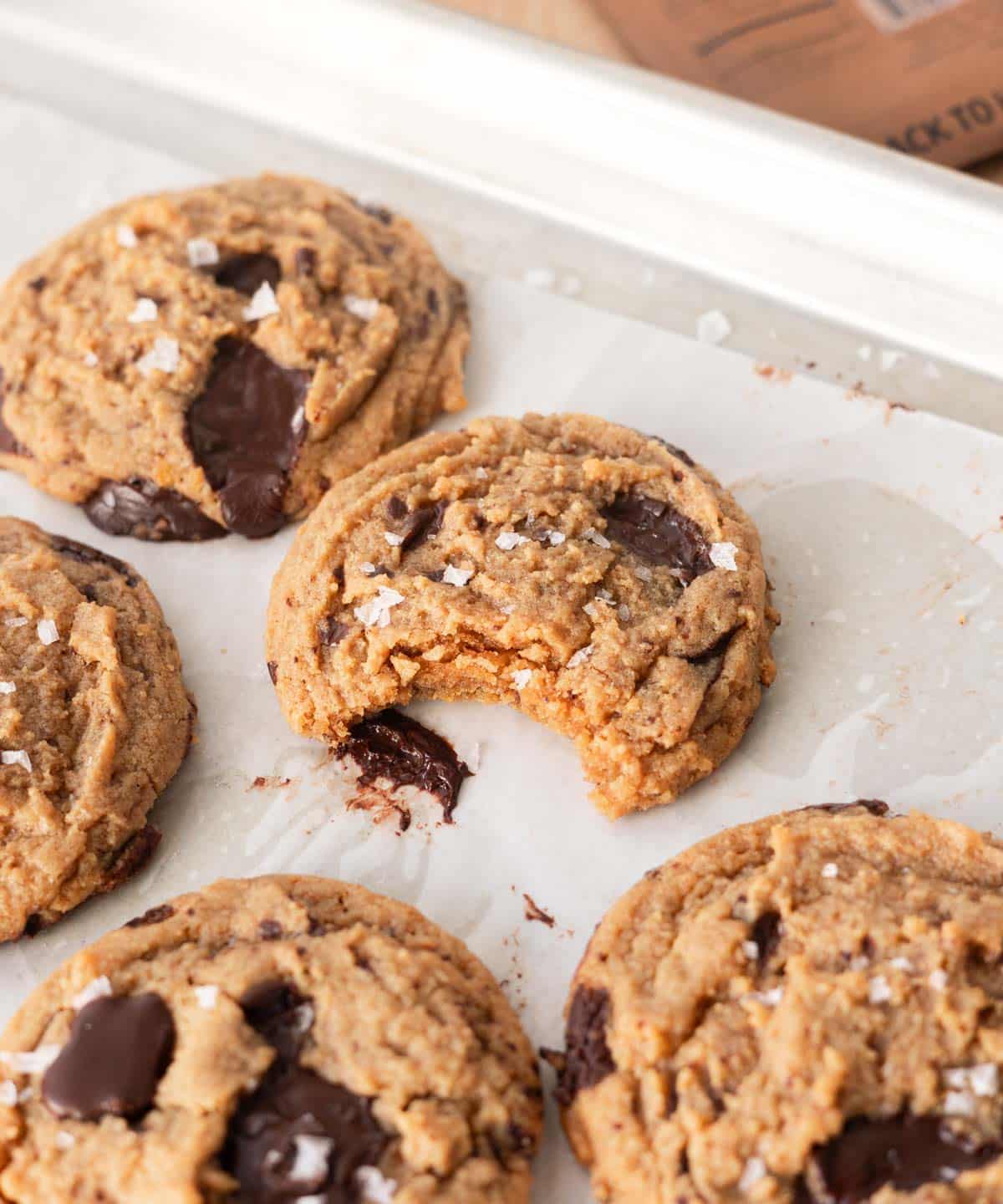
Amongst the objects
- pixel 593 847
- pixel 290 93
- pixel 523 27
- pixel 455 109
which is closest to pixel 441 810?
pixel 593 847

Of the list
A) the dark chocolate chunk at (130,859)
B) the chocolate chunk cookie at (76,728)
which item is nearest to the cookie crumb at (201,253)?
the chocolate chunk cookie at (76,728)

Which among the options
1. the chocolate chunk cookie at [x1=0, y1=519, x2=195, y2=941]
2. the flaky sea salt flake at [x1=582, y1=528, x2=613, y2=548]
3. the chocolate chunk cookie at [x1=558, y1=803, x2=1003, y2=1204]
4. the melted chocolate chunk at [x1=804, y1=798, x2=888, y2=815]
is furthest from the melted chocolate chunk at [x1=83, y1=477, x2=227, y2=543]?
the melted chocolate chunk at [x1=804, y1=798, x2=888, y2=815]

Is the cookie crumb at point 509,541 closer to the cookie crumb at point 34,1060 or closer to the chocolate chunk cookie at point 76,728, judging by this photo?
the chocolate chunk cookie at point 76,728

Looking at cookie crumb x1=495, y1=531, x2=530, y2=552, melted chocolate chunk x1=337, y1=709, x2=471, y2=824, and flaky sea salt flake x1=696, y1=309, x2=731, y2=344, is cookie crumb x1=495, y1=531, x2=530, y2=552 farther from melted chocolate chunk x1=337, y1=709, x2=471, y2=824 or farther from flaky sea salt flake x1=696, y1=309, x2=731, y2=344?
flaky sea salt flake x1=696, y1=309, x2=731, y2=344

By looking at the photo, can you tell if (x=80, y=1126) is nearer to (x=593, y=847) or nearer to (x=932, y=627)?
(x=593, y=847)

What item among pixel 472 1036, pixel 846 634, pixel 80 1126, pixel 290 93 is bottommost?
pixel 80 1126

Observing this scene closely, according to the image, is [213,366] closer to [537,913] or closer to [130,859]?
[130,859]

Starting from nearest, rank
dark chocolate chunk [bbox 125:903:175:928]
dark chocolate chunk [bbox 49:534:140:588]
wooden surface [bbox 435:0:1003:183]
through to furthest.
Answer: dark chocolate chunk [bbox 125:903:175:928] < dark chocolate chunk [bbox 49:534:140:588] < wooden surface [bbox 435:0:1003:183]
